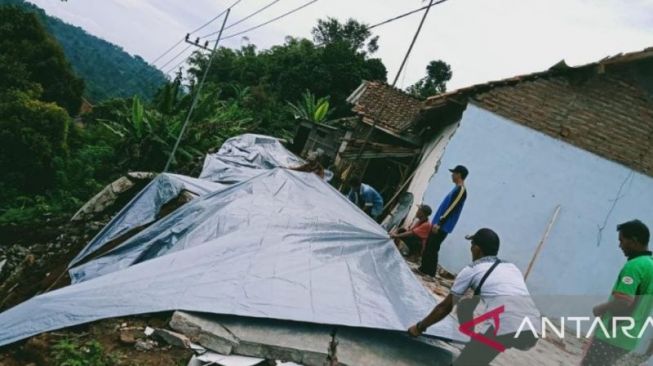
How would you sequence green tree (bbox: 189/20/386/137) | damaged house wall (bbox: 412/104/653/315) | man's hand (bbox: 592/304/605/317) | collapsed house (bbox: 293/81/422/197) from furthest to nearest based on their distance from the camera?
green tree (bbox: 189/20/386/137)
collapsed house (bbox: 293/81/422/197)
damaged house wall (bbox: 412/104/653/315)
man's hand (bbox: 592/304/605/317)

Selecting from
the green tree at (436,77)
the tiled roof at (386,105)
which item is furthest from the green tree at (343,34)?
the tiled roof at (386,105)

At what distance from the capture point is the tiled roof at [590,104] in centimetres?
662

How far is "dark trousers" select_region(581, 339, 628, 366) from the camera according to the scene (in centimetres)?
268

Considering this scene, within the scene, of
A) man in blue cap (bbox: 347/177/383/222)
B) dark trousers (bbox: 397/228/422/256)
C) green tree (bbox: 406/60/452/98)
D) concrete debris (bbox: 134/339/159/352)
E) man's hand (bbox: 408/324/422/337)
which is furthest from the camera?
green tree (bbox: 406/60/452/98)

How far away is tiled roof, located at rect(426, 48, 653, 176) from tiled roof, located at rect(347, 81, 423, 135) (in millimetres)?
4159

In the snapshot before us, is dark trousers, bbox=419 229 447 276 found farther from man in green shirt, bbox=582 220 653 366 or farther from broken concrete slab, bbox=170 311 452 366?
man in green shirt, bbox=582 220 653 366

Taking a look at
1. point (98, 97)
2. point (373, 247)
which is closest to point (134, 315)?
point (373, 247)

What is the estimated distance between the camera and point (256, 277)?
10.1 ft

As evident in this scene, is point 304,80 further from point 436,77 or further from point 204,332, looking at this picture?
point 204,332

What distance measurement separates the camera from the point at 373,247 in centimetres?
406

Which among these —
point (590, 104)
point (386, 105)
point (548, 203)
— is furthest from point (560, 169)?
point (386, 105)

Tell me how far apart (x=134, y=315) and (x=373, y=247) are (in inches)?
86.1

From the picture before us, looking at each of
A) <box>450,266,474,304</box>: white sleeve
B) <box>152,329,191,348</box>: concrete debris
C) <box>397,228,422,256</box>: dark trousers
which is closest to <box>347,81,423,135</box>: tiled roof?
<box>397,228,422,256</box>: dark trousers

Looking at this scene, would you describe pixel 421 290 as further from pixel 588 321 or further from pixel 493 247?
pixel 588 321
